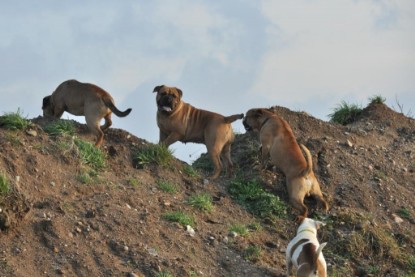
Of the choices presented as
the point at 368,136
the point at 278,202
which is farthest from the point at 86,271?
the point at 368,136

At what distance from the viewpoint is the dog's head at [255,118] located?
1489cm

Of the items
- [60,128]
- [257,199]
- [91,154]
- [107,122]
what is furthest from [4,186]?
[257,199]

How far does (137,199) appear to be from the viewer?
12289 millimetres

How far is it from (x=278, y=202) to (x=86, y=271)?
160 inches

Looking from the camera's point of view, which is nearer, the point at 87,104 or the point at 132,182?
the point at 132,182

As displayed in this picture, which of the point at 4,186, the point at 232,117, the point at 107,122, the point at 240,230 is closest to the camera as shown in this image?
the point at 4,186

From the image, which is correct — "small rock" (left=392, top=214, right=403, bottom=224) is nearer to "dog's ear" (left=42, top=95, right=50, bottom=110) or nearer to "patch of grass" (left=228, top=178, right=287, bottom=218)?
"patch of grass" (left=228, top=178, right=287, bottom=218)

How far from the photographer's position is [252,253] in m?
11.8

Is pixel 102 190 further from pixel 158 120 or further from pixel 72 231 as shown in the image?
pixel 158 120

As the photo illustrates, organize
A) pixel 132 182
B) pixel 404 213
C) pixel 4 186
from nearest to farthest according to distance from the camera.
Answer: pixel 4 186, pixel 132 182, pixel 404 213

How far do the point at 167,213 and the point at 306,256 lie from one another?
2.27 metres

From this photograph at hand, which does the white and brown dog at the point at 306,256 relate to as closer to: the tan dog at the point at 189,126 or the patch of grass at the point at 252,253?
the patch of grass at the point at 252,253

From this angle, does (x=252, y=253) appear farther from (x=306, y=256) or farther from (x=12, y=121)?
(x=12, y=121)

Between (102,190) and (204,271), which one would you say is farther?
(102,190)
